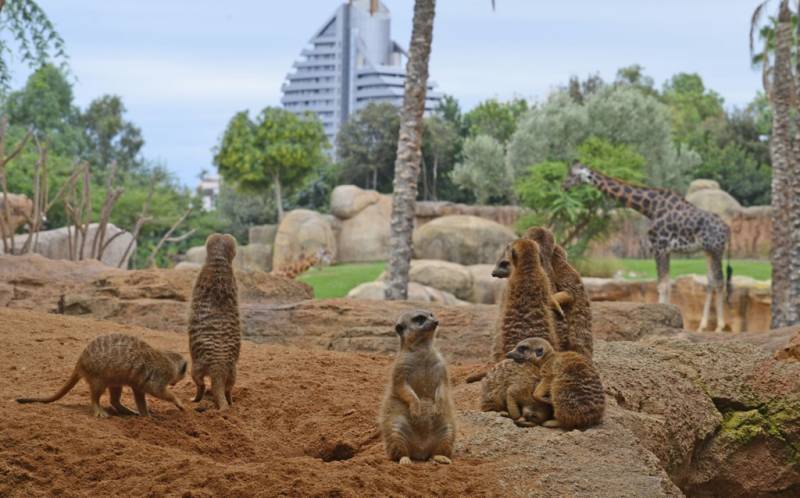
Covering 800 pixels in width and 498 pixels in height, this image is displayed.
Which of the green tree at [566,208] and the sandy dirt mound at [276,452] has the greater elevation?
the green tree at [566,208]

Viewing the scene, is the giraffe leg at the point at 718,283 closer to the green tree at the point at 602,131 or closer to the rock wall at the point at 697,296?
the rock wall at the point at 697,296

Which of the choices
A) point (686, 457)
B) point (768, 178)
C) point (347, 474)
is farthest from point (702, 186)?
point (347, 474)

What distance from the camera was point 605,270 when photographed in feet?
102

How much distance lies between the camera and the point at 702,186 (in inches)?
1738

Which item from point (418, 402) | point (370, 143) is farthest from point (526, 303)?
point (370, 143)

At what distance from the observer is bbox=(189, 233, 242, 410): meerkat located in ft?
22.8

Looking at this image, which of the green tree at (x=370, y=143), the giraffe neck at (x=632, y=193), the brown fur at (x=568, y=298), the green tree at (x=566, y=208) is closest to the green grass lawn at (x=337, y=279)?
the green tree at (x=566, y=208)

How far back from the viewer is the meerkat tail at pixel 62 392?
6203 mm

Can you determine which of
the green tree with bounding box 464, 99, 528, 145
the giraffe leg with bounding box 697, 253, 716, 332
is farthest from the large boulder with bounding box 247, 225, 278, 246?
the giraffe leg with bounding box 697, 253, 716, 332

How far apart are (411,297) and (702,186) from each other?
23.6 metres

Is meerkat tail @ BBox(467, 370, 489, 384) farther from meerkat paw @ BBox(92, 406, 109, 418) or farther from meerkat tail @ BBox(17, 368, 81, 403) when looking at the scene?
meerkat tail @ BBox(17, 368, 81, 403)

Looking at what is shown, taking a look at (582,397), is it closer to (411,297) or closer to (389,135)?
(411,297)

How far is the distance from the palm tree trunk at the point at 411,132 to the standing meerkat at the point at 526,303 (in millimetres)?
10696

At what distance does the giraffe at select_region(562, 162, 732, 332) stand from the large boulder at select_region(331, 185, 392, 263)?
1750cm
